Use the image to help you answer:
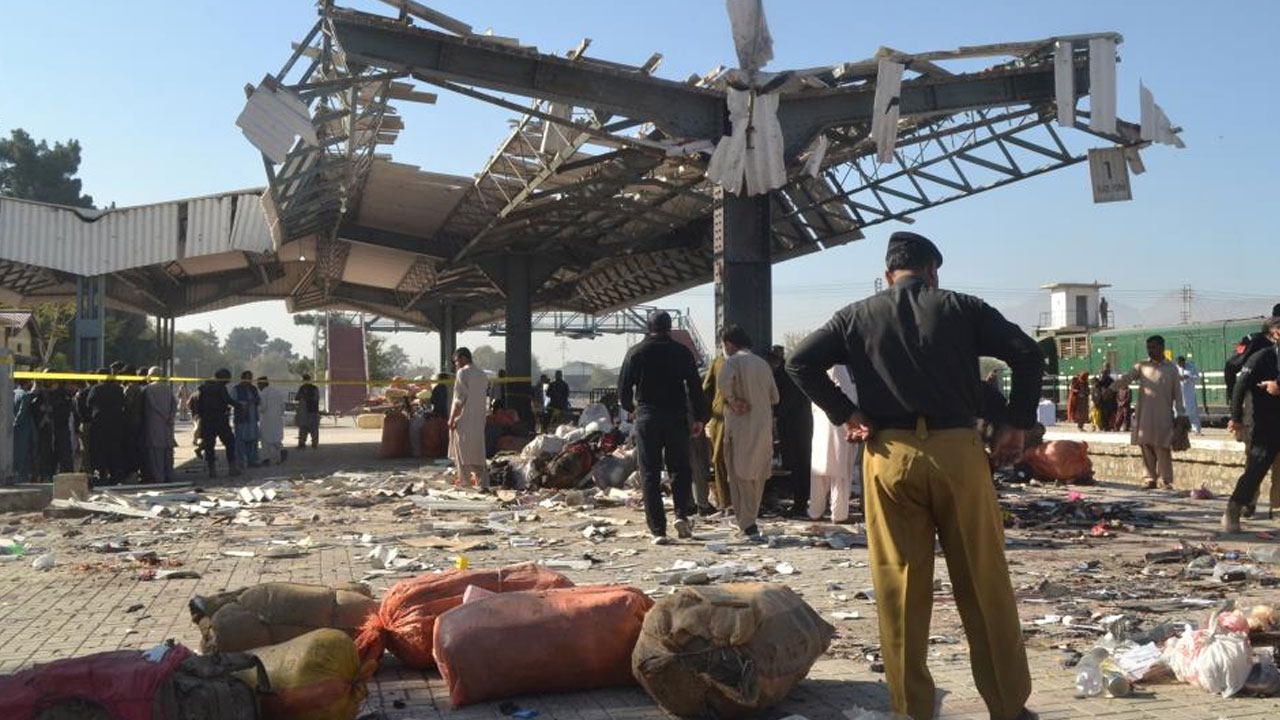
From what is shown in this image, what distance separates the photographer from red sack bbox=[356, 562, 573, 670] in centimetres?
479

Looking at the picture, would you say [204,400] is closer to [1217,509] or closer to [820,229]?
[820,229]

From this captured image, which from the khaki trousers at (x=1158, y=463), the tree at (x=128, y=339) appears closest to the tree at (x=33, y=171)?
the tree at (x=128, y=339)

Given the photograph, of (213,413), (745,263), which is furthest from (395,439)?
(745,263)

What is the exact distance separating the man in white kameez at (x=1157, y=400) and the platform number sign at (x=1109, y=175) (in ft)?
9.34

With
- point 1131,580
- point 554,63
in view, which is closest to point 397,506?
point 554,63

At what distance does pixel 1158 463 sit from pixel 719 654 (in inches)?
437

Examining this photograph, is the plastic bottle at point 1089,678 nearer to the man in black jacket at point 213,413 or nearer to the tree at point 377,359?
the man in black jacket at point 213,413

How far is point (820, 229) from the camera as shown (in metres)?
19.3

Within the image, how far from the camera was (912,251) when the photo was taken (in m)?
4.04

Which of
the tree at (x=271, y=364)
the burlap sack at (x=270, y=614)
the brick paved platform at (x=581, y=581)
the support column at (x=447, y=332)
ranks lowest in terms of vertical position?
the brick paved platform at (x=581, y=581)

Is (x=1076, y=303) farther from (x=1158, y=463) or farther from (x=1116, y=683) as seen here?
(x=1116, y=683)

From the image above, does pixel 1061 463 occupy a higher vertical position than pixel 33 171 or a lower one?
lower

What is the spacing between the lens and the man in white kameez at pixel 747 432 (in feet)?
30.3

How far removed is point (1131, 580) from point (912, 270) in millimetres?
4024
